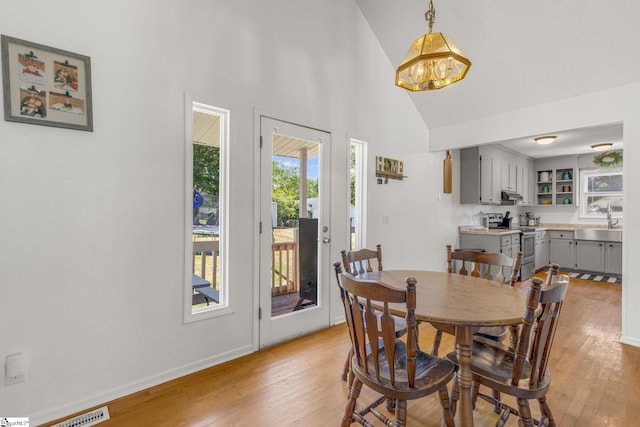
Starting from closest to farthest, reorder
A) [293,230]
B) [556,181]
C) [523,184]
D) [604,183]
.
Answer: [293,230] → [604,183] → [523,184] → [556,181]

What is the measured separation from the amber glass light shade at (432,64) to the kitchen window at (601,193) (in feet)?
21.3

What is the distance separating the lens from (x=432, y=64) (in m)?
2.02

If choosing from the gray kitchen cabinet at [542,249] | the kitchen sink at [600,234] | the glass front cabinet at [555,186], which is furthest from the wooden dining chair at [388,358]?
the glass front cabinet at [555,186]

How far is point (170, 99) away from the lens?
222cm

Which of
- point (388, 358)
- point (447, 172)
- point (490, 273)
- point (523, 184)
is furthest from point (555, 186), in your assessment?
point (388, 358)

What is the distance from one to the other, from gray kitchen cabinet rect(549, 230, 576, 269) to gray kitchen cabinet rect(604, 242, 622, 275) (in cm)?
47

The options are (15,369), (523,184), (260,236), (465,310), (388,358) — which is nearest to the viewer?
(388,358)

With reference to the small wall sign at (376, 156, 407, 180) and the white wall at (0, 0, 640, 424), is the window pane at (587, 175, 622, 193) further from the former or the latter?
the small wall sign at (376, 156, 407, 180)

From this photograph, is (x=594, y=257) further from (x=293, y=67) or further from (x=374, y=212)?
(x=293, y=67)

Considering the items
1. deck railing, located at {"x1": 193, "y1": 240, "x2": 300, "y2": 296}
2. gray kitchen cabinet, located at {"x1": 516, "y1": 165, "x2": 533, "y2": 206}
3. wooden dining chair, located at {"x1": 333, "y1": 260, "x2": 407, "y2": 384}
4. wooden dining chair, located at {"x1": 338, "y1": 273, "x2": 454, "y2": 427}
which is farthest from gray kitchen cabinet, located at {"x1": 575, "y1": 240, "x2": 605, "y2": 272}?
wooden dining chair, located at {"x1": 338, "y1": 273, "x2": 454, "y2": 427}

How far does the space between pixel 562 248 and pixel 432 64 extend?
6.05 meters

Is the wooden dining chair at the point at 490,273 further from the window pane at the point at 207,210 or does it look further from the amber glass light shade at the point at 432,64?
the window pane at the point at 207,210

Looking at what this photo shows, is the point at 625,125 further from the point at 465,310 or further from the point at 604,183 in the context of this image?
the point at 604,183

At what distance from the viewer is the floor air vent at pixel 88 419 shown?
70.0 inches
